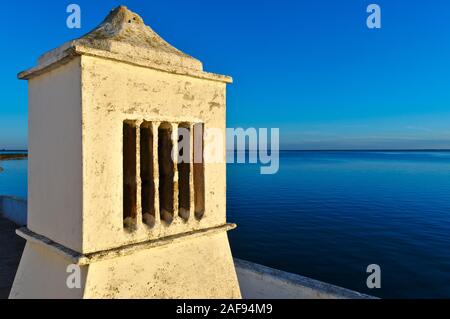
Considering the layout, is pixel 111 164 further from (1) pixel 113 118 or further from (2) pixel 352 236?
(2) pixel 352 236

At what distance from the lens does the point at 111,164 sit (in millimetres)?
3447

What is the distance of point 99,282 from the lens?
335 centimetres

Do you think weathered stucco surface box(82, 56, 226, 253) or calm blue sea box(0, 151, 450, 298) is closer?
weathered stucco surface box(82, 56, 226, 253)

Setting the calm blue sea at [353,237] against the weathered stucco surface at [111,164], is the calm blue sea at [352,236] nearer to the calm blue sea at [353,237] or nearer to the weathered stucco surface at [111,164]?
the calm blue sea at [353,237]

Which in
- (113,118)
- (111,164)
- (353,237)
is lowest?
(353,237)

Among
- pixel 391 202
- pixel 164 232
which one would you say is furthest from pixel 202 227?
pixel 391 202

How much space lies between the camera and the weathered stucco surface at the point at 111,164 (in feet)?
10.8

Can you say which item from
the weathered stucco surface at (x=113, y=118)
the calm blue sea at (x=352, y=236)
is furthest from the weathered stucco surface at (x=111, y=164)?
the calm blue sea at (x=352, y=236)

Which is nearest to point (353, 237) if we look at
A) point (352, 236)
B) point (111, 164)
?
point (352, 236)

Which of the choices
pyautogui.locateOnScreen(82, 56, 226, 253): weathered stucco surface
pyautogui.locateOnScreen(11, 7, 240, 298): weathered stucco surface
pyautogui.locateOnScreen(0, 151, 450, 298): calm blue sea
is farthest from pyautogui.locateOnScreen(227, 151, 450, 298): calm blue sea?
pyautogui.locateOnScreen(82, 56, 226, 253): weathered stucco surface

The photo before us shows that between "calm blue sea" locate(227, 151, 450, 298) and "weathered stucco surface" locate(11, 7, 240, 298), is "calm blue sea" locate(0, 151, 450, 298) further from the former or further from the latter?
"weathered stucco surface" locate(11, 7, 240, 298)

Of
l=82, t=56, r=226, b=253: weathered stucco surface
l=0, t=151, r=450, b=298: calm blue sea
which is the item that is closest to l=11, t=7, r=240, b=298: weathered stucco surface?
l=82, t=56, r=226, b=253: weathered stucco surface

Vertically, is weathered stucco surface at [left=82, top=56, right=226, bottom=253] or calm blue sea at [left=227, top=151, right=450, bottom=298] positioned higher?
weathered stucco surface at [left=82, top=56, right=226, bottom=253]

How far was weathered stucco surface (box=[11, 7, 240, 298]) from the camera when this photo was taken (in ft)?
10.8
